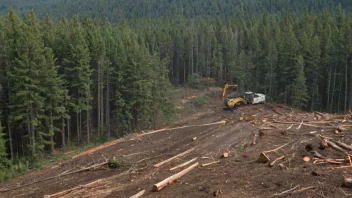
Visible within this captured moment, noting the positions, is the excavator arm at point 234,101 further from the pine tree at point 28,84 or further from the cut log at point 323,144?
the cut log at point 323,144

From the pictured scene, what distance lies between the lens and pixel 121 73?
35.6 meters

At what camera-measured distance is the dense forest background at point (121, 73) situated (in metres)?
27.3

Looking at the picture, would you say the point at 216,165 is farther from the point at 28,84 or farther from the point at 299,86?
the point at 299,86

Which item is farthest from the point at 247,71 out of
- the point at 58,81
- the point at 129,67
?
the point at 58,81

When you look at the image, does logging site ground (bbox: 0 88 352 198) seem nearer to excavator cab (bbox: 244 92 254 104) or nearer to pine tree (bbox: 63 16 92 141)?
pine tree (bbox: 63 16 92 141)

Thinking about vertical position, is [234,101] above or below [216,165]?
below

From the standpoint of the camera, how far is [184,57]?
7631cm

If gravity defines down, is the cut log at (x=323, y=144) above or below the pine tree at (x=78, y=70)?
below

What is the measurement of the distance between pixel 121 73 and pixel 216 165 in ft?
74.2

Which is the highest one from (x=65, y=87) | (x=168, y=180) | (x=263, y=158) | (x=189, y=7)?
(x=189, y=7)

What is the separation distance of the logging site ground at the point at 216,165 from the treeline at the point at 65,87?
35.2 feet

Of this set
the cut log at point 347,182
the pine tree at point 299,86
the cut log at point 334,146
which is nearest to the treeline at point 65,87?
the pine tree at point 299,86

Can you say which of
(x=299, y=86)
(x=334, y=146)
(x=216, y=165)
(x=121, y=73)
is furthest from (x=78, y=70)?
(x=299, y=86)

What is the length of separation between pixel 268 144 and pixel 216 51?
5499 cm
